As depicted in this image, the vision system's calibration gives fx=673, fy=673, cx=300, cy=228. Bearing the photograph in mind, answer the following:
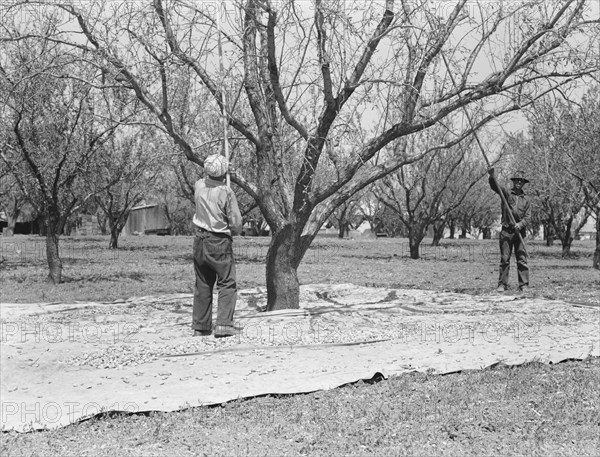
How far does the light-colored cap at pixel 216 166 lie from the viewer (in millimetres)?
6535

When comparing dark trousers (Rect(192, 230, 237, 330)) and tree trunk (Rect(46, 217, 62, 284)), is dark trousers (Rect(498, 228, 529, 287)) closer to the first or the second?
dark trousers (Rect(192, 230, 237, 330))

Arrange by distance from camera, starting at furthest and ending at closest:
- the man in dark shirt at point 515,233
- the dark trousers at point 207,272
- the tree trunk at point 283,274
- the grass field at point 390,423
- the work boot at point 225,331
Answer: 1. the man in dark shirt at point 515,233
2. the tree trunk at point 283,274
3. the dark trousers at point 207,272
4. the work boot at point 225,331
5. the grass field at point 390,423

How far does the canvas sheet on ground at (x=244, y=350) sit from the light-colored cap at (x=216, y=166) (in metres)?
1.52

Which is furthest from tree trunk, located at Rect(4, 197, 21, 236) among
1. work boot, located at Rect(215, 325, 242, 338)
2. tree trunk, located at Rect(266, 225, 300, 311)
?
work boot, located at Rect(215, 325, 242, 338)

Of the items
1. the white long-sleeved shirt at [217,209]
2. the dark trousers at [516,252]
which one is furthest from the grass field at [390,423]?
the dark trousers at [516,252]

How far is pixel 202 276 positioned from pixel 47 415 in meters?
2.49

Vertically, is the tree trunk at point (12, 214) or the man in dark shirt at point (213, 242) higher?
the tree trunk at point (12, 214)

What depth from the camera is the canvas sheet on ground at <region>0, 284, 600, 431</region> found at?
4.63m

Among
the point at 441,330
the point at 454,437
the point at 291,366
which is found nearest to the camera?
the point at 454,437

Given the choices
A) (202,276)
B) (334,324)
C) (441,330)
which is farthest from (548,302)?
(202,276)

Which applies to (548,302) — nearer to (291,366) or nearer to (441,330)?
(441,330)

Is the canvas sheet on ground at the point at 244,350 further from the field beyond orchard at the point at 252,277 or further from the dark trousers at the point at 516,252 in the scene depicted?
the field beyond orchard at the point at 252,277

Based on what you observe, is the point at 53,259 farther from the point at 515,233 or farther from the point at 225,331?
the point at 515,233

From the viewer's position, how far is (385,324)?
22.3 feet
